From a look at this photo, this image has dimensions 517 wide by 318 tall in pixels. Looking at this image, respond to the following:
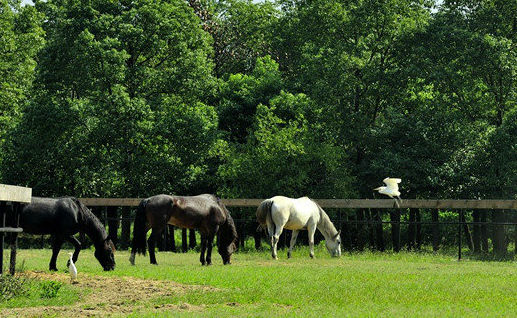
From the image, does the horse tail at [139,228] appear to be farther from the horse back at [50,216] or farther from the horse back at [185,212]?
the horse back at [50,216]

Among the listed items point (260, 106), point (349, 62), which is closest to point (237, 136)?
point (260, 106)

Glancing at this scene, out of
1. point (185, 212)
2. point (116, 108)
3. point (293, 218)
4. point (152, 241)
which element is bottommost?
point (152, 241)

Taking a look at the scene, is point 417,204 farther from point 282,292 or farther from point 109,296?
point 109,296

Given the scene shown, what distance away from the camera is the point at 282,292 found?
42.8 ft

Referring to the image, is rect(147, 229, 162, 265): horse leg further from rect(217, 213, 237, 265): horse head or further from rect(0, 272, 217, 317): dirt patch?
rect(0, 272, 217, 317): dirt patch

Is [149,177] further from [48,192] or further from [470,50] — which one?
[470,50]

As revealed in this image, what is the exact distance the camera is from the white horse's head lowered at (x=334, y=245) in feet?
77.9

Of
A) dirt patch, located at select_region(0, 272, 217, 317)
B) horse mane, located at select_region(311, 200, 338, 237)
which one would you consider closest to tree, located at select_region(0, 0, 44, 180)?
horse mane, located at select_region(311, 200, 338, 237)

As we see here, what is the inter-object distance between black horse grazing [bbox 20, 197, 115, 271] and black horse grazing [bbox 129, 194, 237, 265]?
2209mm

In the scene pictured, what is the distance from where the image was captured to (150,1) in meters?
36.5

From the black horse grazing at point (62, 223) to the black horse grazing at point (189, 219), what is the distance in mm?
2209

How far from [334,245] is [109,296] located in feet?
40.5

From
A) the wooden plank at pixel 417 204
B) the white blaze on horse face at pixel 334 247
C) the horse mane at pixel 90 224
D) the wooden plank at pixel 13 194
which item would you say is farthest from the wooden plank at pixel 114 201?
the wooden plank at pixel 13 194

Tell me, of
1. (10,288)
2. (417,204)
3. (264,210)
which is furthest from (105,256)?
(417,204)
